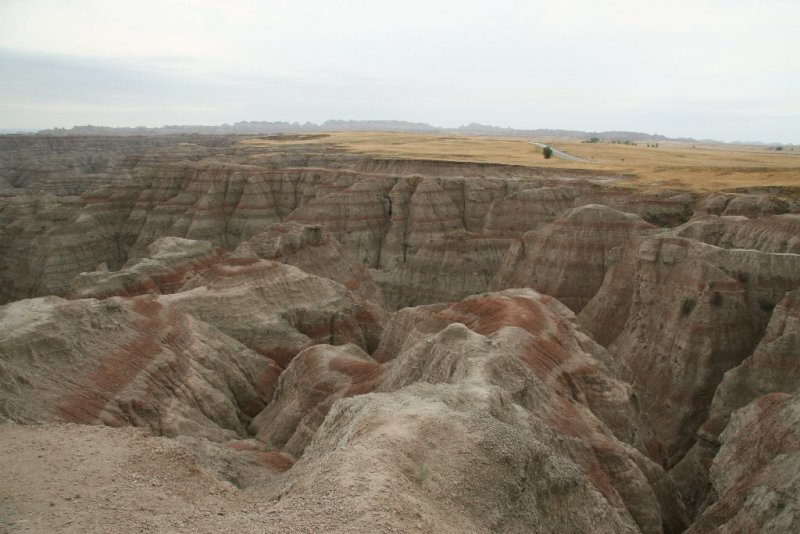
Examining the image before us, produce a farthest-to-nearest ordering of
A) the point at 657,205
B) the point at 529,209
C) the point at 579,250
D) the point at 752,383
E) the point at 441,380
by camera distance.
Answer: the point at 529,209 < the point at 657,205 < the point at 579,250 < the point at 752,383 < the point at 441,380

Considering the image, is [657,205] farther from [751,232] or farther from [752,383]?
[752,383]

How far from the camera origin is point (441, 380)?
1853 cm

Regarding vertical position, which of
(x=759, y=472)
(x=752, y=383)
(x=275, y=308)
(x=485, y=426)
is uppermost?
(x=485, y=426)

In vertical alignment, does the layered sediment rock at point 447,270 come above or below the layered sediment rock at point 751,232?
below

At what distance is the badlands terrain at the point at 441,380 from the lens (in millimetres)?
12055

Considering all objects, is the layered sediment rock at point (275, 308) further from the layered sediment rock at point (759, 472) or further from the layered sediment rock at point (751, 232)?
the layered sediment rock at point (759, 472)

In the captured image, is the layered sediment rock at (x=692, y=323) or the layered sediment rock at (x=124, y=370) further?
the layered sediment rock at (x=692, y=323)

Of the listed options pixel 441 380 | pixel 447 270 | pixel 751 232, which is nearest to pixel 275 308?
pixel 441 380

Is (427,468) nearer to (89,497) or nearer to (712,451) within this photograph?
(89,497)

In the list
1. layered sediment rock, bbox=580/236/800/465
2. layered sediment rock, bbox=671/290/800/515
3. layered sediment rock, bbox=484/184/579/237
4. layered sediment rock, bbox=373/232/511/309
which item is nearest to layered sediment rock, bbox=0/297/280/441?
layered sediment rock, bbox=671/290/800/515

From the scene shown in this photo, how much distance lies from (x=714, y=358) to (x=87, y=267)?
2185 inches

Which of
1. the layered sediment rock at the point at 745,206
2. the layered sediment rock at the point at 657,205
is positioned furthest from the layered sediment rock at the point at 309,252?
the layered sediment rock at the point at 745,206

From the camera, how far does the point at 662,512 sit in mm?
19219

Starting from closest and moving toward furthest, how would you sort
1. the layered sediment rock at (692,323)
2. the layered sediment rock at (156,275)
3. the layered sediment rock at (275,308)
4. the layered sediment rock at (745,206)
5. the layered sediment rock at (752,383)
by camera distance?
the layered sediment rock at (752,383) < the layered sediment rock at (692,323) < the layered sediment rock at (275,308) < the layered sediment rock at (156,275) < the layered sediment rock at (745,206)
